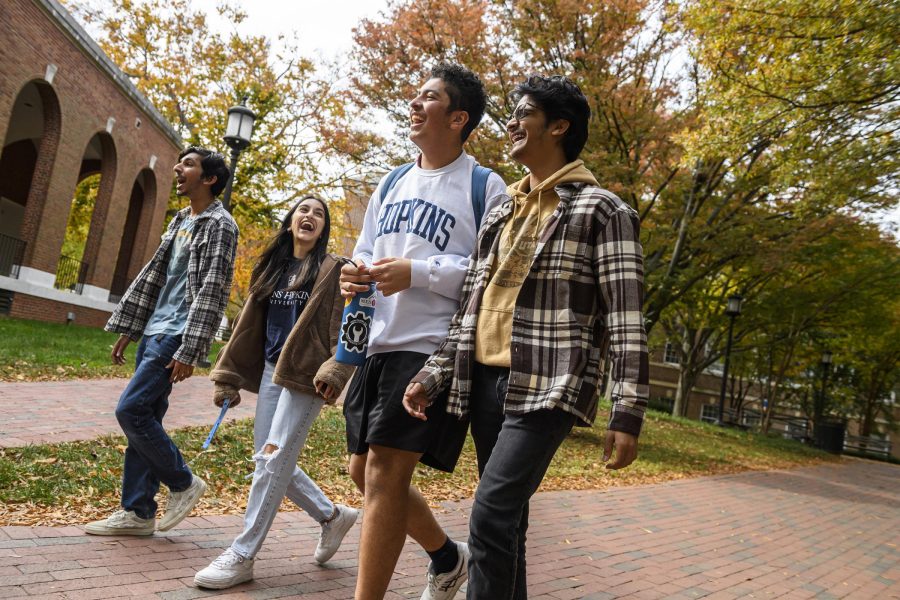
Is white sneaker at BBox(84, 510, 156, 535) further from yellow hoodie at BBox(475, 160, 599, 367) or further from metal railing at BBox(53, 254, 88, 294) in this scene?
metal railing at BBox(53, 254, 88, 294)

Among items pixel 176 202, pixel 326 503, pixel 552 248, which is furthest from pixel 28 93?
pixel 552 248

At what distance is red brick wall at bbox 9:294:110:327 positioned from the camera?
17.3 meters

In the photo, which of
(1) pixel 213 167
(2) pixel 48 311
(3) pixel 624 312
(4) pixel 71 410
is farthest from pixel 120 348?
(2) pixel 48 311

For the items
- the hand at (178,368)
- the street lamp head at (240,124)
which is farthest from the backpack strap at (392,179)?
the street lamp head at (240,124)

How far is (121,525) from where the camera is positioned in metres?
3.72

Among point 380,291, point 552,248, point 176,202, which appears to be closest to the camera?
point 552,248

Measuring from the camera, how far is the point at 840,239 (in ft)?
53.5

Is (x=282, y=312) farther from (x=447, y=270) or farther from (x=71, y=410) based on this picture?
(x=71, y=410)

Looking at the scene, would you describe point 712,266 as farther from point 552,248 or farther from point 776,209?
point 552,248

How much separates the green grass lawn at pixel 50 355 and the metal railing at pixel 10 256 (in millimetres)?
2820

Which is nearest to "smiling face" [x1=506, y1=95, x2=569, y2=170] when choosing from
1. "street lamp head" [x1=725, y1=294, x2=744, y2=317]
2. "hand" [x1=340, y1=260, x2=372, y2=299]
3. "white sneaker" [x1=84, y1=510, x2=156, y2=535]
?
"hand" [x1=340, y1=260, x2=372, y2=299]

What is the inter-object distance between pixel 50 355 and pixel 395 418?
33.6 feet

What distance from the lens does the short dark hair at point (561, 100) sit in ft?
8.60

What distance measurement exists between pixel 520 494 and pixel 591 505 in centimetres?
540
